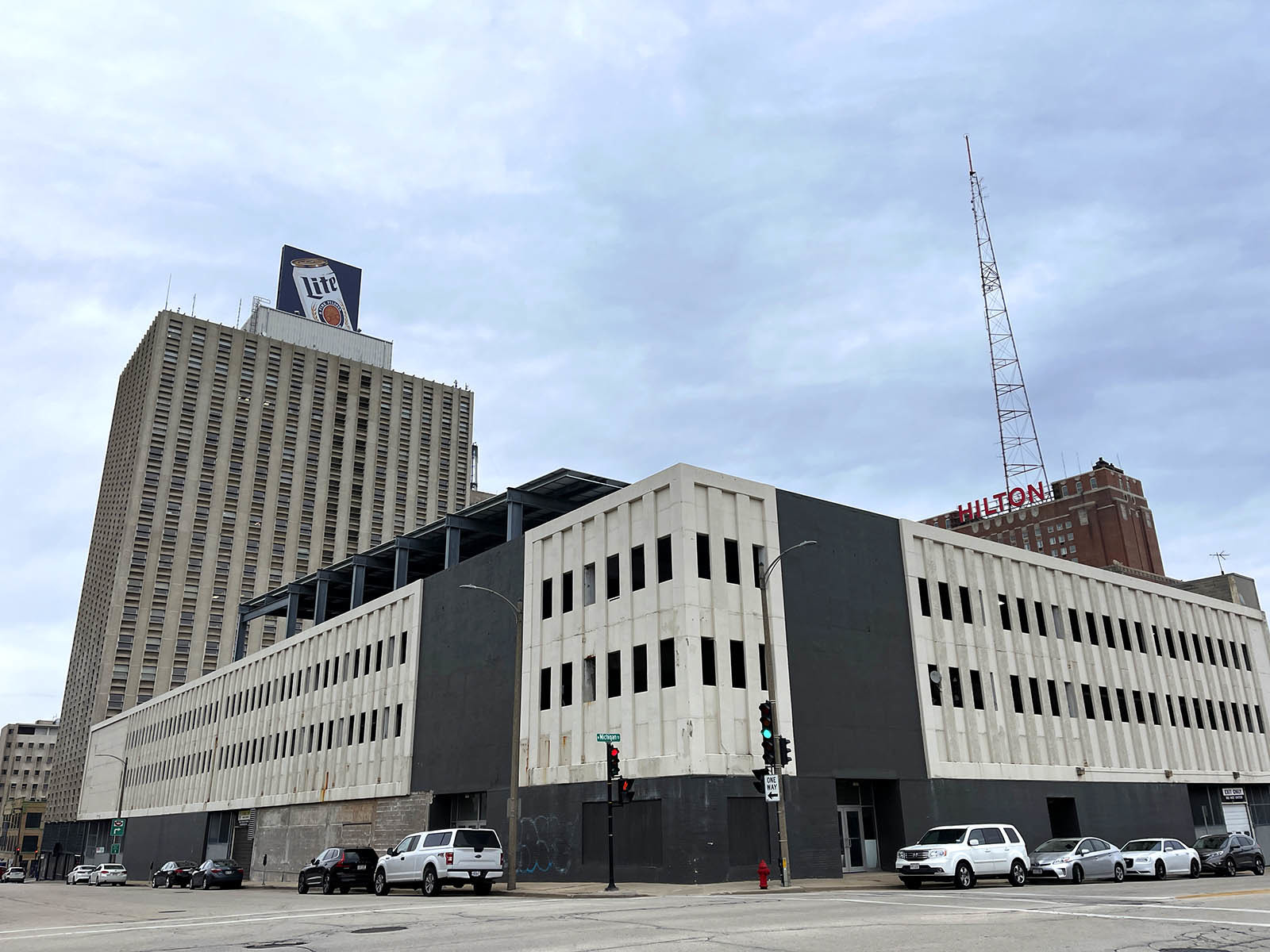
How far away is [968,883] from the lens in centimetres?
2578

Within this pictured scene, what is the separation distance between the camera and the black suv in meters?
32.3

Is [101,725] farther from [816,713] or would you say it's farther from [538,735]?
[816,713]

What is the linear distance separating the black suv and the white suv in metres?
17.5

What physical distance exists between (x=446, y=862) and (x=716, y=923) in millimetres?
13565

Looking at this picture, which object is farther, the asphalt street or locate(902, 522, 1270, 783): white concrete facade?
locate(902, 522, 1270, 783): white concrete facade

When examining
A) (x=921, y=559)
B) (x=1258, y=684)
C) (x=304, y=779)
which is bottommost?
(x=304, y=779)

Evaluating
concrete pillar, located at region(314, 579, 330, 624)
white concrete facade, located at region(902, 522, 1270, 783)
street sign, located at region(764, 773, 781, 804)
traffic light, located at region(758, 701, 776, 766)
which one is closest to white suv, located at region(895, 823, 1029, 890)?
street sign, located at region(764, 773, 781, 804)

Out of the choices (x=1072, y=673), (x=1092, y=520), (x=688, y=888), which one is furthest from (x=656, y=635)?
(x=1092, y=520)

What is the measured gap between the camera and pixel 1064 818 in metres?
40.9

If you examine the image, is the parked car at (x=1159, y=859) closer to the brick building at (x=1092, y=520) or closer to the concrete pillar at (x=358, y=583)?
the concrete pillar at (x=358, y=583)

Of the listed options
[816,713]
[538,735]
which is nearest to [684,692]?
[816,713]

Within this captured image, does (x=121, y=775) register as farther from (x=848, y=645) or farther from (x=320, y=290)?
(x=848, y=645)

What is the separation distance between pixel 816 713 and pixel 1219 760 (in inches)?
1137

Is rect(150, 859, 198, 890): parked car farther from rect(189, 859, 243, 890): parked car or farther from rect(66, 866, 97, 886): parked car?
rect(66, 866, 97, 886): parked car
